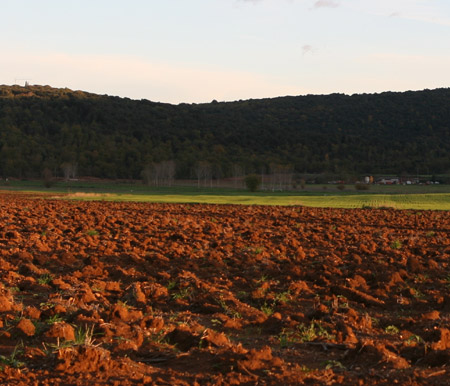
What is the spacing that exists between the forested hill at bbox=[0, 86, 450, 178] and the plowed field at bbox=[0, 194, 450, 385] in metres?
97.0

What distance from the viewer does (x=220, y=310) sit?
363 inches

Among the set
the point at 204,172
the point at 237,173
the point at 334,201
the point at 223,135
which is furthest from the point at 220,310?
the point at 223,135

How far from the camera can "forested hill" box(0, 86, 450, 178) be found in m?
117

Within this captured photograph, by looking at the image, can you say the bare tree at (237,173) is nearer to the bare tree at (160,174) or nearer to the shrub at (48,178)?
the bare tree at (160,174)

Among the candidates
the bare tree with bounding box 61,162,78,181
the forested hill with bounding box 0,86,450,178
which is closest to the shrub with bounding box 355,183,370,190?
the forested hill with bounding box 0,86,450,178

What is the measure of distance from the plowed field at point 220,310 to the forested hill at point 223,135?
9701cm

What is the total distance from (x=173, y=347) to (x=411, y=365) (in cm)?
264

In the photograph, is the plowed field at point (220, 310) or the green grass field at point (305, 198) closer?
the plowed field at point (220, 310)

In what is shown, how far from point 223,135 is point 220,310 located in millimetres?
126647

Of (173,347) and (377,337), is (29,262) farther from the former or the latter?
(377,337)

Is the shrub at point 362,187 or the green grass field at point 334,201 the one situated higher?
the shrub at point 362,187

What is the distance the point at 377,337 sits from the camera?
7.71 meters

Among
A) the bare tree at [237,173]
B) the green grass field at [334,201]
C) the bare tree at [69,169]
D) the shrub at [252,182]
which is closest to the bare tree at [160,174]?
the bare tree at [237,173]

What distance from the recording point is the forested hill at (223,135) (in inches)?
4594
